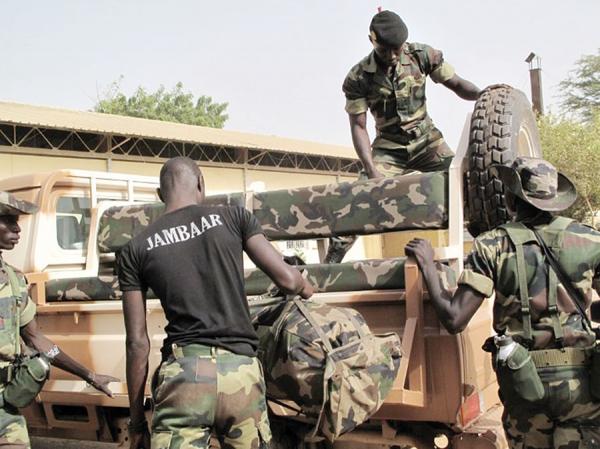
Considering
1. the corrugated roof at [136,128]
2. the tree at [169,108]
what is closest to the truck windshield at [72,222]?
the corrugated roof at [136,128]

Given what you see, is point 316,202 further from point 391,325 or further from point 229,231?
point 229,231

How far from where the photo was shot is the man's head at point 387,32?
177 inches

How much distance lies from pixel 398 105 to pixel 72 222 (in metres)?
2.39

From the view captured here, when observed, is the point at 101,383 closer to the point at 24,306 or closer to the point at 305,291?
the point at 24,306

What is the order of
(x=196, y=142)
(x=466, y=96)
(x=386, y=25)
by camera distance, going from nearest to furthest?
1. (x=386, y=25)
2. (x=466, y=96)
3. (x=196, y=142)

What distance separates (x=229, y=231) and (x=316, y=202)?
3.55 ft

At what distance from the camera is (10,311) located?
10.9 feet

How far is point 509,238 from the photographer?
2.79 meters

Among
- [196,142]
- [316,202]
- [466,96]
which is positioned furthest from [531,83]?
[316,202]

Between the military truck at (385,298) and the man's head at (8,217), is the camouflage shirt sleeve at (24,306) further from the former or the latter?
the military truck at (385,298)

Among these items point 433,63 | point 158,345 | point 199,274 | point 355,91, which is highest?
point 433,63

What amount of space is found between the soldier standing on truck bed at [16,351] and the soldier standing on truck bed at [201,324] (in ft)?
2.36

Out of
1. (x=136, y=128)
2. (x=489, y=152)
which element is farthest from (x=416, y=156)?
(x=136, y=128)

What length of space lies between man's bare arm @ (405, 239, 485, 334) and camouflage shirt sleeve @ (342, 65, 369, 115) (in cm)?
197
